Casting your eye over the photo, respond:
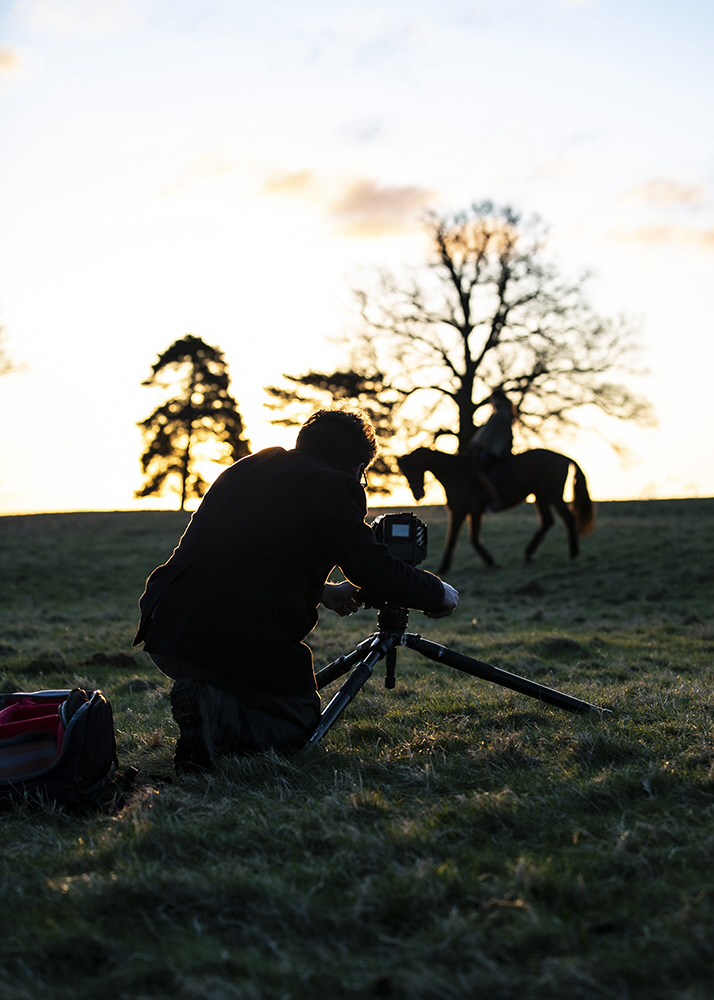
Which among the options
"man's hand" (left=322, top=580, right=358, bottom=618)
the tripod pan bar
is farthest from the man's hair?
the tripod pan bar

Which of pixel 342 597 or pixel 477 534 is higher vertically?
pixel 342 597

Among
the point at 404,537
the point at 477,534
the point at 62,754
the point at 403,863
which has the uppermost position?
the point at 404,537

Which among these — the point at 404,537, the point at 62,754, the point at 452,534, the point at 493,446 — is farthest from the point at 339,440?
the point at 452,534

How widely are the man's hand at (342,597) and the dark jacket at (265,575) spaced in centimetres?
39

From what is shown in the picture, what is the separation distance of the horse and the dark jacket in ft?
40.4

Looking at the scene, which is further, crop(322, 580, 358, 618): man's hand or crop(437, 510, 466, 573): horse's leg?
crop(437, 510, 466, 573): horse's leg

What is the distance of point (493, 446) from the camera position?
16.7m

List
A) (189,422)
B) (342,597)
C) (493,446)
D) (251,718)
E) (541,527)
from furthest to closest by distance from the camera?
(189,422)
(541,527)
(493,446)
(342,597)
(251,718)

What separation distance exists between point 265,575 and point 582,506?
14154 millimetres

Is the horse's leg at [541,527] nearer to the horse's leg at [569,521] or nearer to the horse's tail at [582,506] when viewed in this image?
the horse's leg at [569,521]

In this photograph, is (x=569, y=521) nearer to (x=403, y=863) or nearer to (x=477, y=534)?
(x=477, y=534)

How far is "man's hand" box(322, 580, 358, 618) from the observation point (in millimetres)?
4422

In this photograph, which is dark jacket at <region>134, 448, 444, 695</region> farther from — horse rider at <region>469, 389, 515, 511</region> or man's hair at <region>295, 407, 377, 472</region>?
horse rider at <region>469, 389, 515, 511</region>

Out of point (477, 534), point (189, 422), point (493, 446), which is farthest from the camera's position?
point (189, 422)
